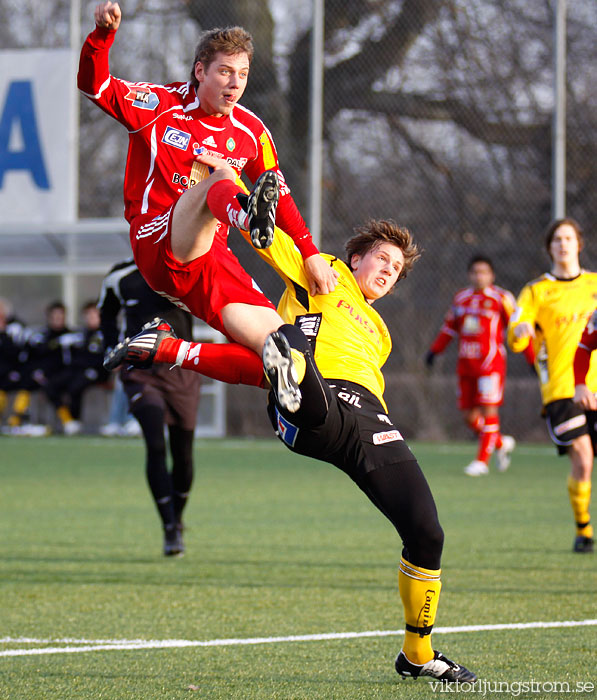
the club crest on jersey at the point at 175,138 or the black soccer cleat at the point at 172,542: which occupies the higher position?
the club crest on jersey at the point at 175,138

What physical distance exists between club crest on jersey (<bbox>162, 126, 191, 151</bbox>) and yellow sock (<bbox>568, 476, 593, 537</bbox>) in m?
3.57

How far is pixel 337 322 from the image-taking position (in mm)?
4422

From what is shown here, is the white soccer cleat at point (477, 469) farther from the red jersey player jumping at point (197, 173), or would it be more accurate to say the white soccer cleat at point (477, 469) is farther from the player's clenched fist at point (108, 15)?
the player's clenched fist at point (108, 15)

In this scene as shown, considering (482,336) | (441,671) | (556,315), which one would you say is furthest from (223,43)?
(482,336)

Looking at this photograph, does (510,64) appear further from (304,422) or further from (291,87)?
(304,422)

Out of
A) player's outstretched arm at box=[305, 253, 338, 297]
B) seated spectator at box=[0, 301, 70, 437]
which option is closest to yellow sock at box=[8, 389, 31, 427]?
seated spectator at box=[0, 301, 70, 437]

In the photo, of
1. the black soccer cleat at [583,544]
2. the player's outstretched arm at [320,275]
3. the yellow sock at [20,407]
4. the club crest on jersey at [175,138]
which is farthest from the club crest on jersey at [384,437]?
the yellow sock at [20,407]

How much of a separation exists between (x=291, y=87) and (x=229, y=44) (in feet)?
39.5

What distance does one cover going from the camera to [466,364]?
13.1m

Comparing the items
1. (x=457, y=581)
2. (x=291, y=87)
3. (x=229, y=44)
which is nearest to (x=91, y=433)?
(x=291, y=87)

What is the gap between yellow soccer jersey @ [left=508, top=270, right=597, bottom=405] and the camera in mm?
7453

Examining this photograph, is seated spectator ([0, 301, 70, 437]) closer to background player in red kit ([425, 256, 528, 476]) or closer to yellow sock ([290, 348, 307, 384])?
background player in red kit ([425, 256, 528, 476])

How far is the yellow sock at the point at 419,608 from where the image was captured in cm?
404

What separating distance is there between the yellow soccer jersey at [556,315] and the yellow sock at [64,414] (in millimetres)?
10877
